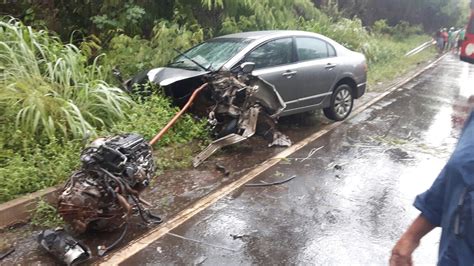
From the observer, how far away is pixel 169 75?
682cm

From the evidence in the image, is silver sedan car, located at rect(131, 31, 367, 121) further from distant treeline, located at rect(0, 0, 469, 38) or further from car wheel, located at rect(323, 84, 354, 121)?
distant treeline, located at rect(0, 0, 469, 38)

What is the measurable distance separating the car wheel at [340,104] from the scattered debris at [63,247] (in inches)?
227

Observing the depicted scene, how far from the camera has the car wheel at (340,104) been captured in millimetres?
8305

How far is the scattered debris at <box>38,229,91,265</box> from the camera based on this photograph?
351cm

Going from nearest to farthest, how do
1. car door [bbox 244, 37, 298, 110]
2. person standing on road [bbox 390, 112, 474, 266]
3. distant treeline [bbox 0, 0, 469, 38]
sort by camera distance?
person standing on road [bbox 390, 112, 474, 266]
car door [bbox 244, 37, 298, 110]
distant treeline [bbox 0, 0, 469, 38]

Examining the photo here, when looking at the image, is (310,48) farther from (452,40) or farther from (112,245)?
(452,40)

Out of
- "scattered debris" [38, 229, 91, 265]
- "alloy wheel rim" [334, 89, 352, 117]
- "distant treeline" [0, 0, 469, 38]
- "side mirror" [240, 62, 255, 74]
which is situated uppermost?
"distant treeline" [0, 0, 469, 38]

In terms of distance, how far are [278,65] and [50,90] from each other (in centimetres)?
353

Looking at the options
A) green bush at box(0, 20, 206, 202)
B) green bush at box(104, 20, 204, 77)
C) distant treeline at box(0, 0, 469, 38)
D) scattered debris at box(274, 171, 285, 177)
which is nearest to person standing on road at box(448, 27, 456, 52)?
distant treeline at box(0, 0, 469, 38)

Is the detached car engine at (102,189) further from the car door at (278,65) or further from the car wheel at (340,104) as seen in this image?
the car wheel at (340,104)

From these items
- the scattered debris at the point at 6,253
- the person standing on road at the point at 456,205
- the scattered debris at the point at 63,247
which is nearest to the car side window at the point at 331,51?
the scattered debris at the point at 63,247

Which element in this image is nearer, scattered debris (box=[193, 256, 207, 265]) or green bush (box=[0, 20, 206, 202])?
scattered debris (box=[193, 256, 207, 265])

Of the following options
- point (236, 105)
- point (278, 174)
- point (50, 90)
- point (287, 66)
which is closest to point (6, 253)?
point (50, 90)

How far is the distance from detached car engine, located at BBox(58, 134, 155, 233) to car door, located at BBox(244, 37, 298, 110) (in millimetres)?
3288
